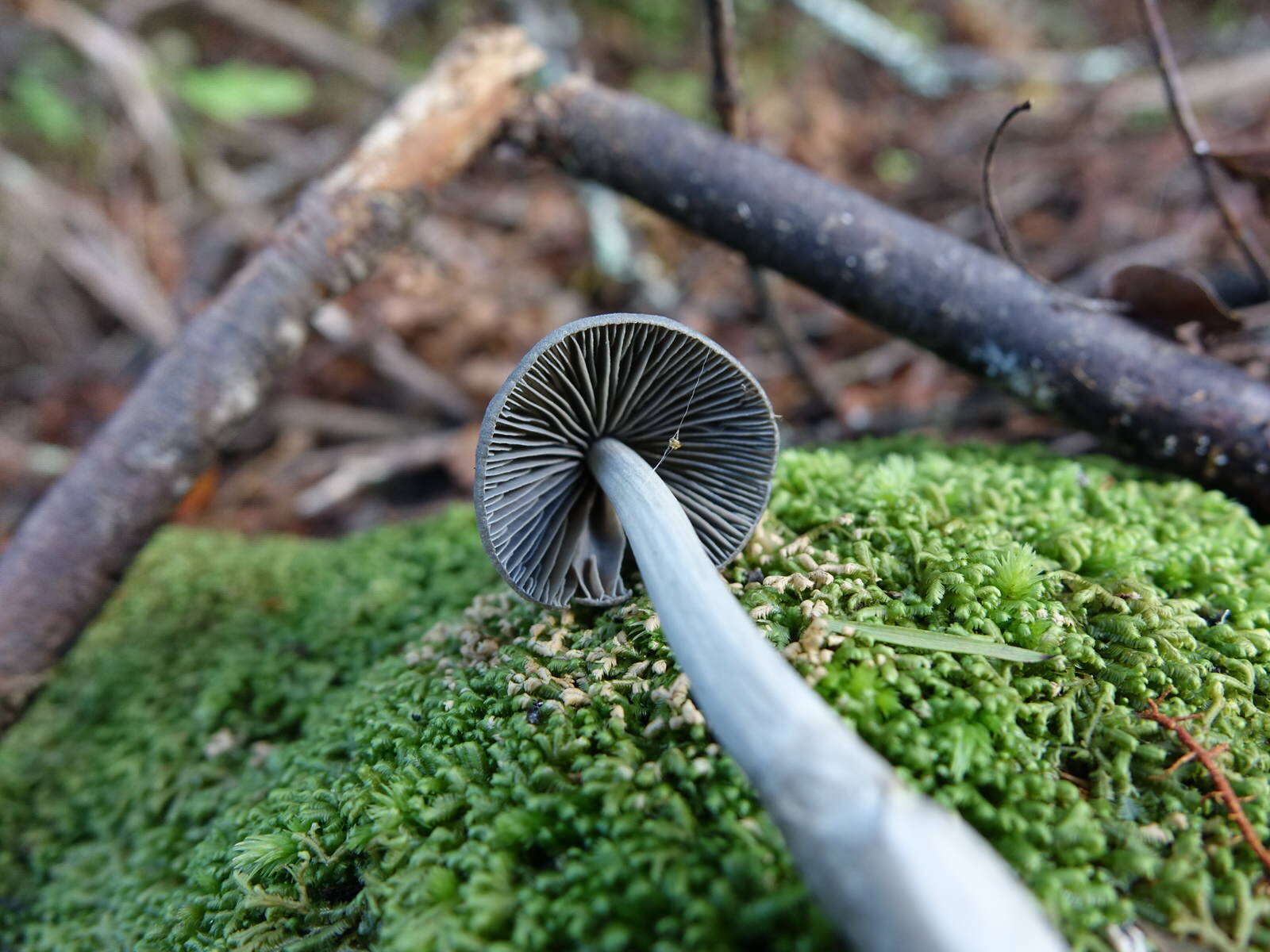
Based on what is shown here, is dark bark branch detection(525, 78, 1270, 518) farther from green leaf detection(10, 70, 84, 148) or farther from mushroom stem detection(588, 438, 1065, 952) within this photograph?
green leaf detection(10, 70, 84, 148)

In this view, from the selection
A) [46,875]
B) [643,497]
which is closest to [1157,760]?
[643,497]

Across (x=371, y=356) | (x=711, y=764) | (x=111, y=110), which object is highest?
(x=111, y=110)

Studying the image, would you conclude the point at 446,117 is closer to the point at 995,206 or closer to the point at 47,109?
the point at 995,206

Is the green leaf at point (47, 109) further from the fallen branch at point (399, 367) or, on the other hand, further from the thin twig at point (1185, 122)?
the thin twig at point (1185, 122)

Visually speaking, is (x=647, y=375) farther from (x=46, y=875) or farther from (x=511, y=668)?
(x=46, y=875)

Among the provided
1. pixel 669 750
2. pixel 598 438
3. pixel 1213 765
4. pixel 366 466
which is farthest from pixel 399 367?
pixel 1213 765
